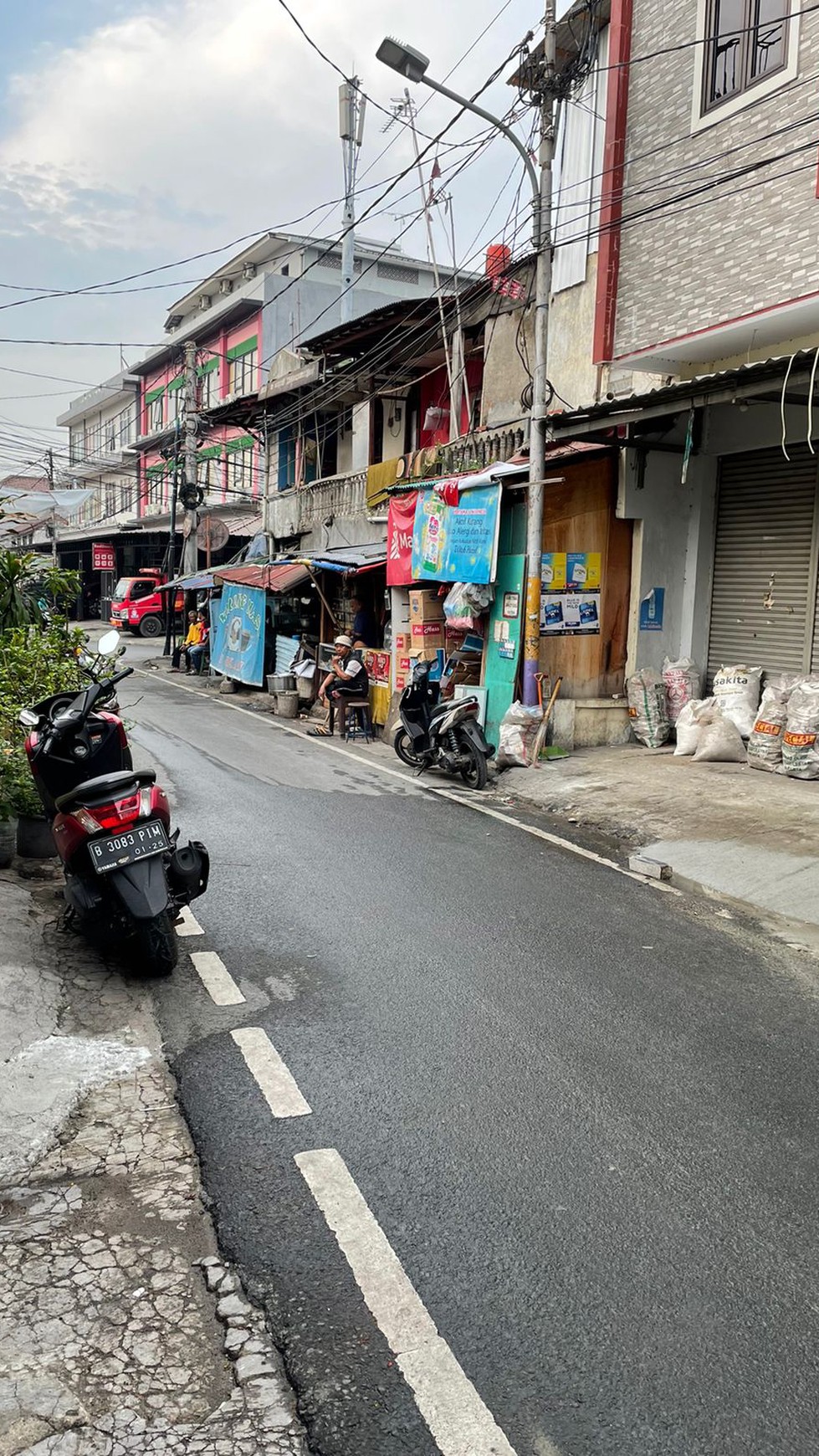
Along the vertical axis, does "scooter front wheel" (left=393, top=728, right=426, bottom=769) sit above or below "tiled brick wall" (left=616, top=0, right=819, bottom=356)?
below

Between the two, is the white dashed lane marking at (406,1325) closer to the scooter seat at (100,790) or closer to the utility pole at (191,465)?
the scooter seat at (100,790)

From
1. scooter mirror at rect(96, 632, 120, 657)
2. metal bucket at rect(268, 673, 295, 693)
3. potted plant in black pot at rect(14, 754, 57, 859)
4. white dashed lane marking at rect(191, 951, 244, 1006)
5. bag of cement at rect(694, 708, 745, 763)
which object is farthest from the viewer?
metal bucket at rect(268, 673, 295, 693)

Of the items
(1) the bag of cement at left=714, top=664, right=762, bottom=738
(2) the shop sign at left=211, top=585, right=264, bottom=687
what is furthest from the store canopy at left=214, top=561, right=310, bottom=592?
(1) the bag of cement at left=714, top=664, right=762, bottom=738

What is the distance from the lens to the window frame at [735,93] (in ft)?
36.0

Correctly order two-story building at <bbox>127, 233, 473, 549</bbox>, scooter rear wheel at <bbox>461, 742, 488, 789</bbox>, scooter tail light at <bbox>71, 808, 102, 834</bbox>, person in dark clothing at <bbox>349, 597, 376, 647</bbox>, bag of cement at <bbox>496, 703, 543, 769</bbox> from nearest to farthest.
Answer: scooter tail light at <bbox>71, 808, 102, 834</bbox> → scooter rear wheel at <bbox>461, 742, 488, 789</bbox> → bag of cement at <bbox>496, 703, 543, 769</bbox> → person in dark clothing at <bbox>349, 597, 376, 647</bbox> → two-story building at <bbox>127, 233, 473, 549</bbox>

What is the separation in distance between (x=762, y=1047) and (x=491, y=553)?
9292 millimetres

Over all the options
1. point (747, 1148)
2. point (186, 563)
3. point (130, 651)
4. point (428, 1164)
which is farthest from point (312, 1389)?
point (130, 651)

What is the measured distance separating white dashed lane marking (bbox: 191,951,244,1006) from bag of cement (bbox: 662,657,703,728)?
8691 mm

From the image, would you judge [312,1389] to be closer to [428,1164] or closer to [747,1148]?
[428,1164]

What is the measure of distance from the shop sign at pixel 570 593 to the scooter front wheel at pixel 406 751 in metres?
2.25

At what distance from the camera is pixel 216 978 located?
210 inches

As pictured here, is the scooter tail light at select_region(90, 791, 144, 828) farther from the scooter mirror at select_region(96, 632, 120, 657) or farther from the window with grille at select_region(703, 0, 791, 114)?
the window with grille at select_region(703, 0, 791, 114)

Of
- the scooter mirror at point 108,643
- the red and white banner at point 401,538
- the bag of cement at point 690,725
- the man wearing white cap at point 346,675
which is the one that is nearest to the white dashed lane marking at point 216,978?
the scooter mirror at point 108,643

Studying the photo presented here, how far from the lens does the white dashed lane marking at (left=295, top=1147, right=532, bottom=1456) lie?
2375 millimetres
